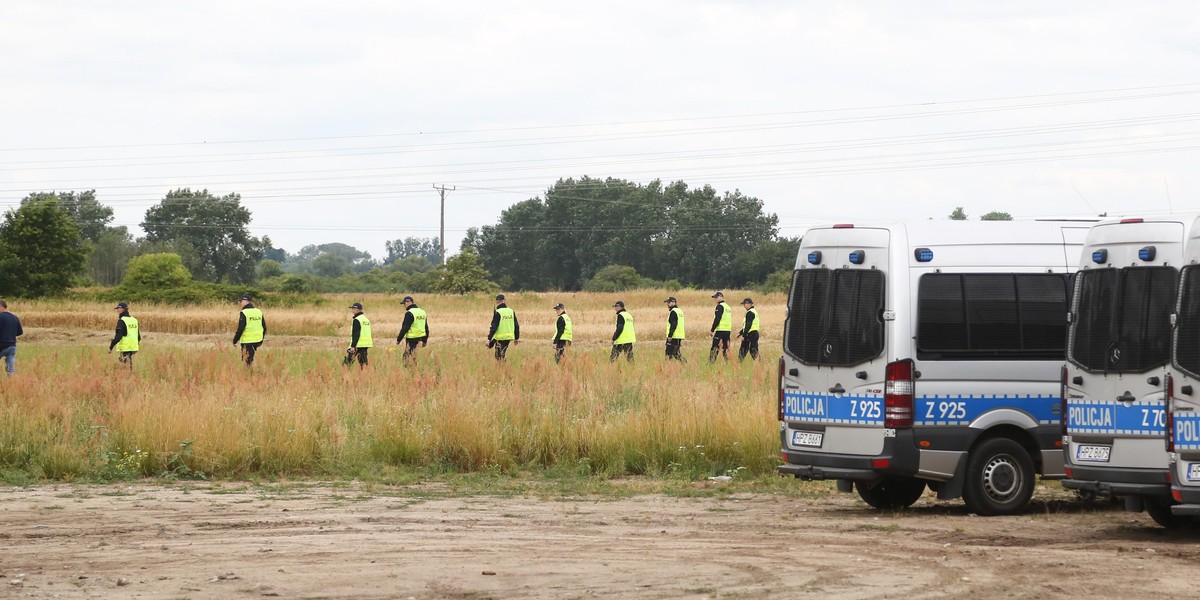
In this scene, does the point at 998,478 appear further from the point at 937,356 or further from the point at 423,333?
the point at 423,333

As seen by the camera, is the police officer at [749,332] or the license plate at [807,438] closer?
the license plate at [807,438]

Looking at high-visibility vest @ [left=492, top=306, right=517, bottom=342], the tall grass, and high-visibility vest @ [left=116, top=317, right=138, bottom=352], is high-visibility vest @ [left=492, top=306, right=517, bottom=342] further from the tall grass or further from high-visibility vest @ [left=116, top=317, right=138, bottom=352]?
the tall grass

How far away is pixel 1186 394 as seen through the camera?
10.2 metres

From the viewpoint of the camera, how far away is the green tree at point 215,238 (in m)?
119

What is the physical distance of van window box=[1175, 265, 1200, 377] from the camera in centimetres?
1017

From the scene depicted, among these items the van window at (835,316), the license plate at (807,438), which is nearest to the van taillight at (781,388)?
the van window at (835,316)

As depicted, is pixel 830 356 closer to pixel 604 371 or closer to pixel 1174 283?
pixel 1174 283

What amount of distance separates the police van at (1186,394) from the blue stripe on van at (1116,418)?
189mm

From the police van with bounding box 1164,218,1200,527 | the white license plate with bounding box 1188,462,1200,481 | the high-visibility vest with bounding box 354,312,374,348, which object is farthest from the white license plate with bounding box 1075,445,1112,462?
the high-visibility vest with bounding box 354,312,374,348

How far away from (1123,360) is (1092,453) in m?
0.76

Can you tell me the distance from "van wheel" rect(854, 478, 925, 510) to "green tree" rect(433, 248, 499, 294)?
7089 centimetres

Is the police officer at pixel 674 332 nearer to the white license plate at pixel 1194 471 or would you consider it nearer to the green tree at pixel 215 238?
the white license plate at pixel 1194 471

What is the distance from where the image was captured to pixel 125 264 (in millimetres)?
124188

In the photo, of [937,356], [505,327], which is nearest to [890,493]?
[937,356]
